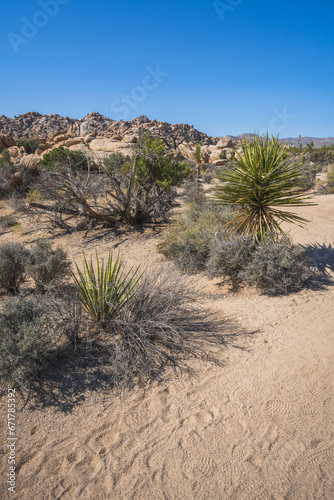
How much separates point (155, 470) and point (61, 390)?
1.37 metres

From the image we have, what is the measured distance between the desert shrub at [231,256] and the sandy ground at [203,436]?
2159 millimetres

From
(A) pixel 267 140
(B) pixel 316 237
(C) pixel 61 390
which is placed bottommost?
(C) pixel 61 390

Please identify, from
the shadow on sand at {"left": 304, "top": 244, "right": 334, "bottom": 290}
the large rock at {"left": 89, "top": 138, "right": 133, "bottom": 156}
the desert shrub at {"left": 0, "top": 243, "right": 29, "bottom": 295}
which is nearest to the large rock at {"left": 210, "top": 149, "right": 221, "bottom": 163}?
the large rock at {"left": 89, "top": 138, "right": 133, "bottom": 156}

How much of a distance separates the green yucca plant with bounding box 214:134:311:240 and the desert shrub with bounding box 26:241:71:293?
368cm

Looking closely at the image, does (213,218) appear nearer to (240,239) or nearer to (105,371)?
(240,239)

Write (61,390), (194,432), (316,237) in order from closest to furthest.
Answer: (194,432) < (61,390) < (316,237)

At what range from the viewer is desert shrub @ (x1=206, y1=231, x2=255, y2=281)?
5.95 meters

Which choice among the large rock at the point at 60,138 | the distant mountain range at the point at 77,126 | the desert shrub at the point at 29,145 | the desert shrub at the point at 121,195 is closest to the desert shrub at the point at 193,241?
the desert shrub at the point at 121,195

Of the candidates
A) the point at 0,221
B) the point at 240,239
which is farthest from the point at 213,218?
the point at 0,221

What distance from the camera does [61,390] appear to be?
3191 millimetres

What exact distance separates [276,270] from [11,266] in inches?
204

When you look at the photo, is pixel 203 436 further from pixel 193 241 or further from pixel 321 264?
pixel 321 264

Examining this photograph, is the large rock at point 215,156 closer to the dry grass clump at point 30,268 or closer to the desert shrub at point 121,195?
the desert shrub at point 121,195

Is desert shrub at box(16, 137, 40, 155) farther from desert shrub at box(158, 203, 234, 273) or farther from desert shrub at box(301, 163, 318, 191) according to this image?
desert shrub at box(158, 203, 234, 273)
